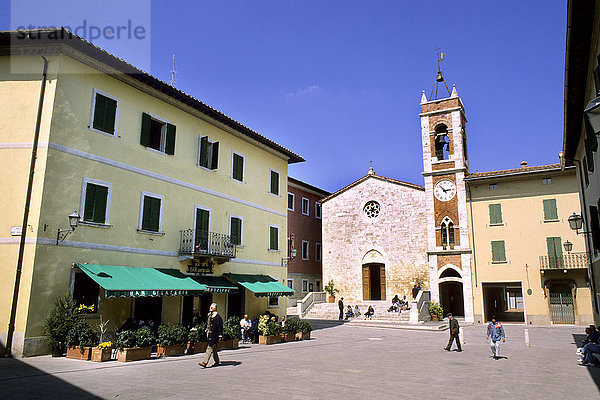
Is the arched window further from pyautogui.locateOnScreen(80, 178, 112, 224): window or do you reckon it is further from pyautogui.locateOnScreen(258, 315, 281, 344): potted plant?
pyautogui.locateOnScreen(80, 178, 112, 224): window

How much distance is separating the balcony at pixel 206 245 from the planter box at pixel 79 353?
6.24 metres

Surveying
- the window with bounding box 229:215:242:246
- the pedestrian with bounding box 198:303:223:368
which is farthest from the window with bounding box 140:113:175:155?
the pedestrian with bounding box 198:303:223:368

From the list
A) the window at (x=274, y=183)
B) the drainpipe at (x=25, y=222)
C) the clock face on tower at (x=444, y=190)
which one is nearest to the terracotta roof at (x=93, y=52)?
the drainpipe at (x=25, y=222)

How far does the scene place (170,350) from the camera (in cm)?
1388

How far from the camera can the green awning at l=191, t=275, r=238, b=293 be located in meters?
18.6

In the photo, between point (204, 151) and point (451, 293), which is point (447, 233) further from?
point (204, 151)

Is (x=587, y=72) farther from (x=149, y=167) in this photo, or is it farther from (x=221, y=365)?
(x=149, y=167)

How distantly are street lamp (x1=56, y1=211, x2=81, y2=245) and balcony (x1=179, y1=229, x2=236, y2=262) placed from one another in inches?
203

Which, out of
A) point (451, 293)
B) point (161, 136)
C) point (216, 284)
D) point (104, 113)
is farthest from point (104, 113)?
point (451, 293)

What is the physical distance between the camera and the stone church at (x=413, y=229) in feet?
110

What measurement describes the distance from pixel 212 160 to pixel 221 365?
11.0 metres

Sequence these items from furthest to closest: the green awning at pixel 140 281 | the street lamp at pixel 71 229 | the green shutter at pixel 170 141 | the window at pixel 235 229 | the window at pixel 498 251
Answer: the window at pixel 498 251, the window at pixel 235 229, the green shutter at pixel 170 141, the green awning at pixel 140 281, the street lamp at pixel 71 229

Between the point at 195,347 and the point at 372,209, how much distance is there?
2651cm

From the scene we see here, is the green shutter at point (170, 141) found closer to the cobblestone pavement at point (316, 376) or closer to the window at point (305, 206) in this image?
the cobblestone pavement at point (316, 376)
